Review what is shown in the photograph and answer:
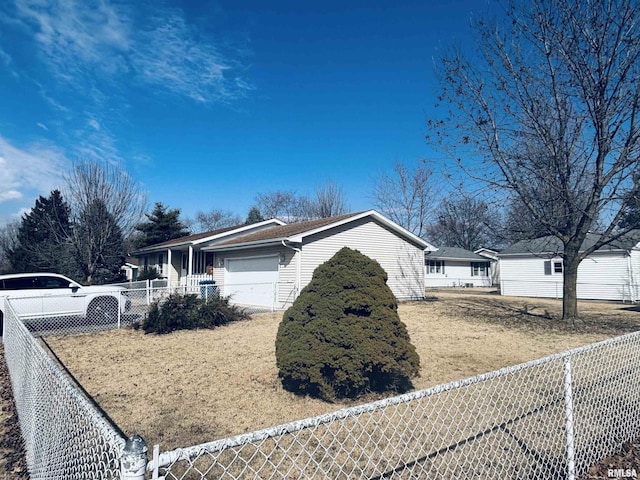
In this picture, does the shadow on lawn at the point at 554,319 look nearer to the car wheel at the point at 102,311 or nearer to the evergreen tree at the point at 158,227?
the car wheel at the point at 102,311

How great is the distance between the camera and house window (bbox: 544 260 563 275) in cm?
2135

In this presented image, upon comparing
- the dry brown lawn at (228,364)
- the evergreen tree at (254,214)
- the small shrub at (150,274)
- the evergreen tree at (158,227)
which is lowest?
the dry brown lawn at (228,364)

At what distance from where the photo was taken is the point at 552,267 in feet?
70.9

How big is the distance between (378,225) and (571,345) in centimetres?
1001

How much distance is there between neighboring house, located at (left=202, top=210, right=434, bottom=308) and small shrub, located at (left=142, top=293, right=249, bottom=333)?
2.63 meters

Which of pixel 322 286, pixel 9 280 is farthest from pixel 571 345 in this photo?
pixel 9 280

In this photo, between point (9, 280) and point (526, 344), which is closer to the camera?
point (526, 344)

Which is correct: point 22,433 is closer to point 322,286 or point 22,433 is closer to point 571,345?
point 322,286

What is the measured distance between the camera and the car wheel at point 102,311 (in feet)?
34.7

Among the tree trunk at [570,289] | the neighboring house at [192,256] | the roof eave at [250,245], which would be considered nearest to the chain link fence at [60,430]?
the roof eave at [250,245]

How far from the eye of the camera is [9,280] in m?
10.1

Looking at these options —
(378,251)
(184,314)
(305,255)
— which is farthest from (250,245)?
(184,314)

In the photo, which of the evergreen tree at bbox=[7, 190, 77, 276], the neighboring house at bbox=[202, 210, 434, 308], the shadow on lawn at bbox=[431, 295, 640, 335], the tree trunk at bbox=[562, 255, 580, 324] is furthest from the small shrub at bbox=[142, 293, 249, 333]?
the evergreen tree at bbox=[7, 190, 77, 276]

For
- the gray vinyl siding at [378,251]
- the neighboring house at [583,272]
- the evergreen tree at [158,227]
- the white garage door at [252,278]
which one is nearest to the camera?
the gray vinyl siding at [378,251]
